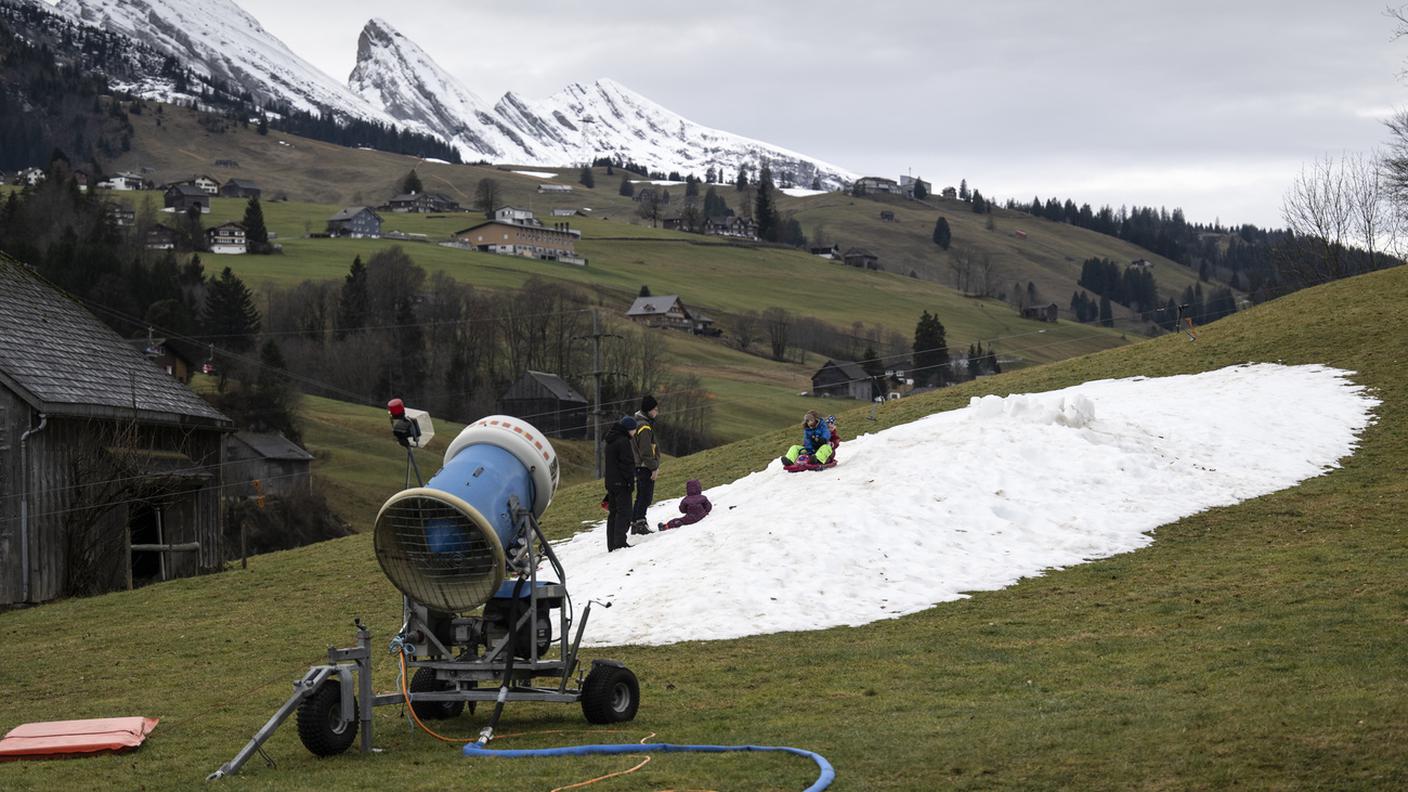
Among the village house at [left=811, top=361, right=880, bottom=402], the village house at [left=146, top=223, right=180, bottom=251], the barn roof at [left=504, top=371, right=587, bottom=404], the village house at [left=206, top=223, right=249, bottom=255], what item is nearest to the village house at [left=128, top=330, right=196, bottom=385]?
the barn roof at [left=504, top=371, right=587, bottom=404]

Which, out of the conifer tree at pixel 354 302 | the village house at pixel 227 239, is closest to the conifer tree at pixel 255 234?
the village house at pixel 227 239

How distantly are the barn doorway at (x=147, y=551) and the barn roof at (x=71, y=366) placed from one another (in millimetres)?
2917

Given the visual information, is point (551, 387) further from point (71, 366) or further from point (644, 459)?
point (644, 459)

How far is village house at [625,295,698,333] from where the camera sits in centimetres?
15388

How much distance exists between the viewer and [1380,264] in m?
84.7

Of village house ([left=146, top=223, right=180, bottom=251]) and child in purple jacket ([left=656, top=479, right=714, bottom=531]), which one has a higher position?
village house ([left=146, top=223, right=180, bottom=251])

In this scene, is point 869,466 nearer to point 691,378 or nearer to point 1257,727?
point 1257,727

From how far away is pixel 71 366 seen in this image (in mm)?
35188

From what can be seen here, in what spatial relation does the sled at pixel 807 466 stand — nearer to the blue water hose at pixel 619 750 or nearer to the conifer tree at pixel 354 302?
the blue water hose at pixel 619 750

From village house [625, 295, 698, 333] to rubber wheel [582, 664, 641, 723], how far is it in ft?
452

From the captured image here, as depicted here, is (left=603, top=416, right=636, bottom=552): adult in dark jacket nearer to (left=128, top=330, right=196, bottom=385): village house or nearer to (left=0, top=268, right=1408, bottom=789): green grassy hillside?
(left=0, top=268, right=1408, bottom=789): green grassy hillside

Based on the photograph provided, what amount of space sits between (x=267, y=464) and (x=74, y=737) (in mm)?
72617

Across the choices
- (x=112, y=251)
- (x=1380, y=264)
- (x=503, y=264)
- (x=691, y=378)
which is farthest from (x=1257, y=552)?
(x=503, y=264)

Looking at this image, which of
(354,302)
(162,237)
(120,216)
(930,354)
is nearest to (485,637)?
(354,302)
